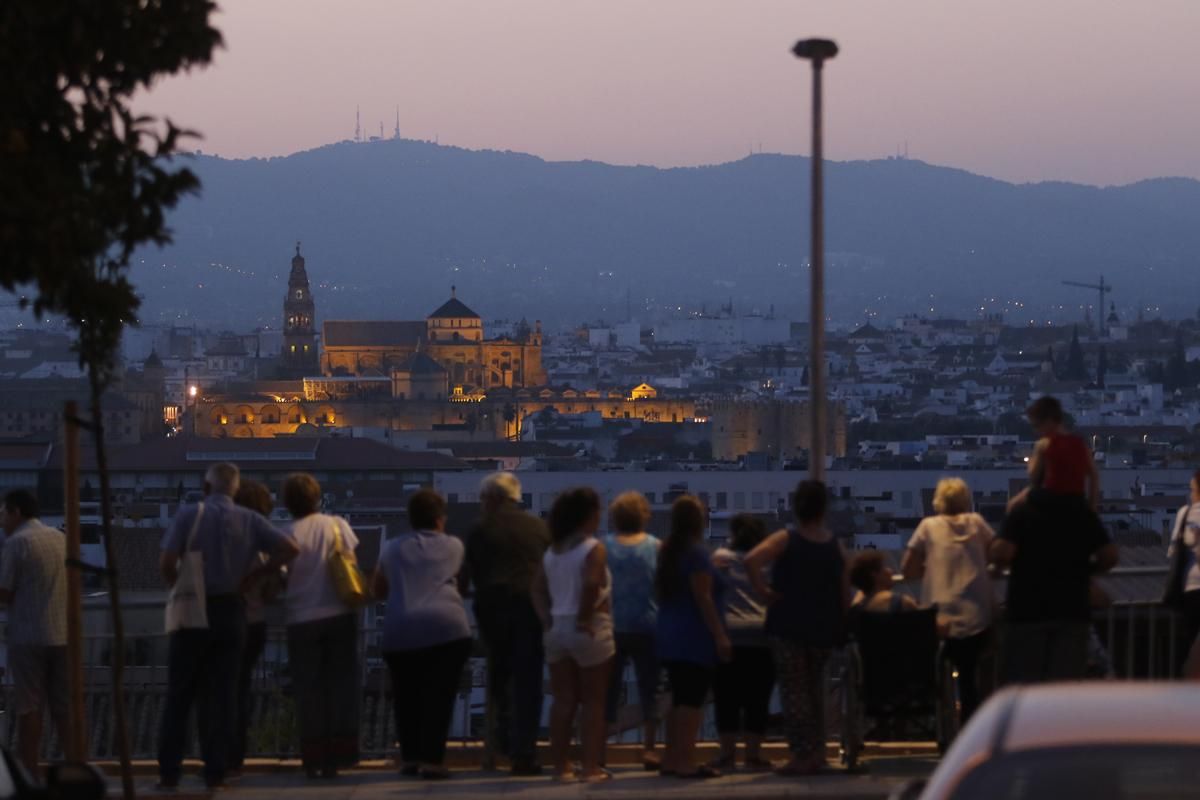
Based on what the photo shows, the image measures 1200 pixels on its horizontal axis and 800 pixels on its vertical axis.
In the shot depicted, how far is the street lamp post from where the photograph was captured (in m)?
8.74

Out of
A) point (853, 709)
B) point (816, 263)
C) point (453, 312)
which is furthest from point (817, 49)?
point (453, 312)

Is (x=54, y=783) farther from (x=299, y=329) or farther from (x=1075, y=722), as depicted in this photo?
(x=299, y=329)

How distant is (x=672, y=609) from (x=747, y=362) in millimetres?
164008

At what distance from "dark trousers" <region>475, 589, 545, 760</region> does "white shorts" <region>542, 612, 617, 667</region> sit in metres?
0.21

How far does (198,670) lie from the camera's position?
7215mm

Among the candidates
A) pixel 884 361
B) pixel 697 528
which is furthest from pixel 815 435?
pixel 884 361

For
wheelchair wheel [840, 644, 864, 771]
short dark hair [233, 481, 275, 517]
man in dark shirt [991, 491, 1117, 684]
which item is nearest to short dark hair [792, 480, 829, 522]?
wheelchair wheel [840, 644, 864, 771]

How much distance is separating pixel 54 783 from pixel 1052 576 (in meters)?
3.67

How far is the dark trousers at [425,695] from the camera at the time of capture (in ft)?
24.0

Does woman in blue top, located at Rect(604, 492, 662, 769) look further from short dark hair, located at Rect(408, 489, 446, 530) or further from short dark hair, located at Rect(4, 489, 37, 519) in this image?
short dark hair, located at Rect(4, 489, 37, 519)

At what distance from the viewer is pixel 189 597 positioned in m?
7.11

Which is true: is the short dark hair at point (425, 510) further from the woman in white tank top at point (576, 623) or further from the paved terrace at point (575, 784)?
the paved terrace at point (575, 784)

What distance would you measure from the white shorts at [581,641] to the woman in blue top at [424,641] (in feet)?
1.12

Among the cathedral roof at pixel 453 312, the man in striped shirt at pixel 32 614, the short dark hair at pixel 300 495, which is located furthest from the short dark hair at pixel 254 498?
the cathedral roof at pixel 453 312
